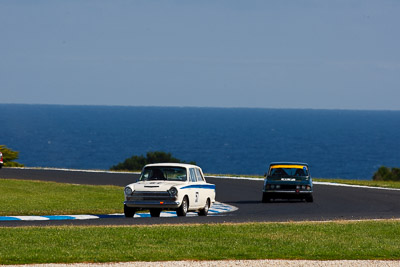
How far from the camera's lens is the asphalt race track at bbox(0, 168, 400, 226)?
22578 millimetres

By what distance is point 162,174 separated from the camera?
24328 mm

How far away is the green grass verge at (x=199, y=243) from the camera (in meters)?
14.8

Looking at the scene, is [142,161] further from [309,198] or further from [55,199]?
[55,199]

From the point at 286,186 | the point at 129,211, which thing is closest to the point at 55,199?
the point at 129,211

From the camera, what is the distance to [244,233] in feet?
60.7

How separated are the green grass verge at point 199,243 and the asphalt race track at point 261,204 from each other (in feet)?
8.37

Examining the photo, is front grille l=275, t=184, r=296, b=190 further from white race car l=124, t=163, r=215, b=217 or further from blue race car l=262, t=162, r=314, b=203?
white race car l=124, t=163, r=215, b=217

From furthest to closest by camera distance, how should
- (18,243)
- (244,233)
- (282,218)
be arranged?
1. (282,218)
2. (244,233)
3. (18,243)

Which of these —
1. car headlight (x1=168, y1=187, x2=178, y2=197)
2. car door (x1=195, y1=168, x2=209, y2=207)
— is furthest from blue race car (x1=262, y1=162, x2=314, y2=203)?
car headlight (x1=168, y1=187, x2=178, y2=197)

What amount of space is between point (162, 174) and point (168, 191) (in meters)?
1.35

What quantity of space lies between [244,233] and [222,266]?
15.5 ft

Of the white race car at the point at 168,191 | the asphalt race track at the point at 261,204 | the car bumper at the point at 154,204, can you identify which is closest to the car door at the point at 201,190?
the white race car at the point at 168,191

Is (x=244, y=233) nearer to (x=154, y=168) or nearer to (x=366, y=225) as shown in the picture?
(x=366, y=225)

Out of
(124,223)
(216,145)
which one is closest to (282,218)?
(124,223)
